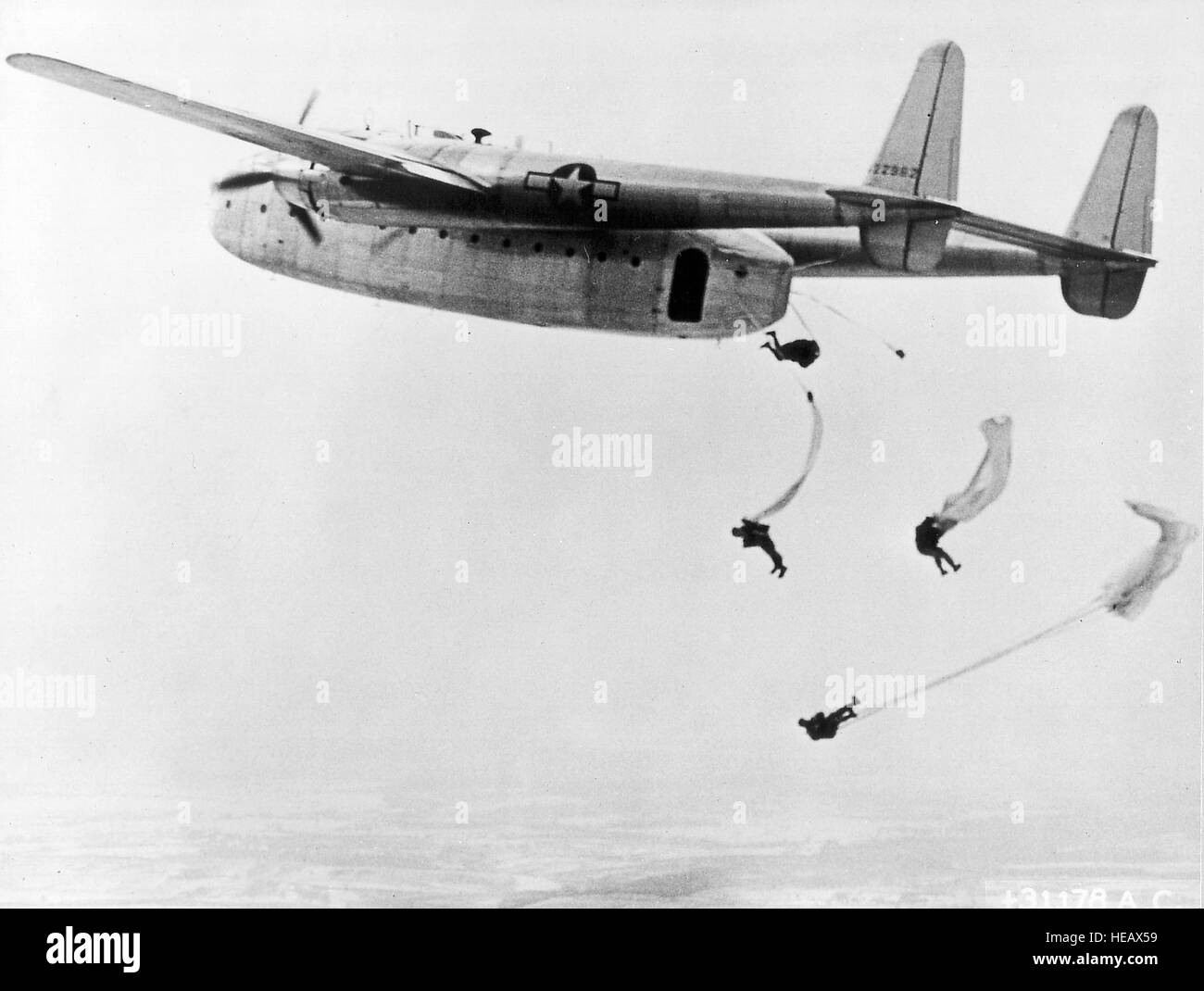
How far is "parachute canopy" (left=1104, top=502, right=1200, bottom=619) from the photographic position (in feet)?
48.0

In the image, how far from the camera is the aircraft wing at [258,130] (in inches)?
512

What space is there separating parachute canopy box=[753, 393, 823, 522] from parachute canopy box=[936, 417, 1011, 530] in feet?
4.42

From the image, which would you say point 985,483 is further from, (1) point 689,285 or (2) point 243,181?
(2) point 243,181

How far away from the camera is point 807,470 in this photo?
14.7 m

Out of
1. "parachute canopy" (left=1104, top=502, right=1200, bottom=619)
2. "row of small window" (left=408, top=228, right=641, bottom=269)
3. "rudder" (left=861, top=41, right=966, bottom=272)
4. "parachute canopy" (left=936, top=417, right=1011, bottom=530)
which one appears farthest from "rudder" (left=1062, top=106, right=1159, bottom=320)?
"row of small window" (left=408, top=228, right=641, bottom=269)

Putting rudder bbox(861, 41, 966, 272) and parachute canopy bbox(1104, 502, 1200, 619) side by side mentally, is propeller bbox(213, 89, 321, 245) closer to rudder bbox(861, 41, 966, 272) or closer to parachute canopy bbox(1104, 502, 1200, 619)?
rudder bbox(861, 41, 966, 272)

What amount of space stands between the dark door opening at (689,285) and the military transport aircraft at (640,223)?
0.02 metres

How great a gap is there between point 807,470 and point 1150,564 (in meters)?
3.46

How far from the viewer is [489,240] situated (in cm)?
1431
